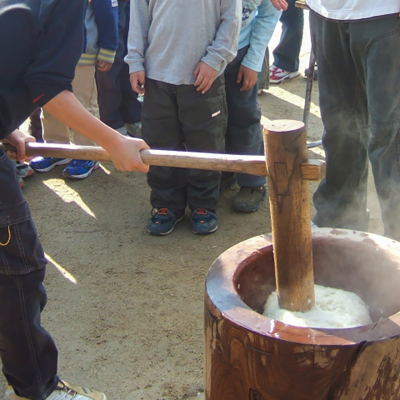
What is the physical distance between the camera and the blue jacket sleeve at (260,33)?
303 centimetres

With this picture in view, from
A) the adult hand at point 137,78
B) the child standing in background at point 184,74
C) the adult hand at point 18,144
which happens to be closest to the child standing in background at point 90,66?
the child standing in background at point 184,74

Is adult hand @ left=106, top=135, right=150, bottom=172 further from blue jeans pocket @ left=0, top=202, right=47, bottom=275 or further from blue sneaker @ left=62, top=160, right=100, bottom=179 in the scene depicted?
blue sneaker @ left=62, top=160, right=100, bottom=179

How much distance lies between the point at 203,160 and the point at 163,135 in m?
1.37

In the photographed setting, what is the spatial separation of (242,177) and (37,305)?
5.79 ft

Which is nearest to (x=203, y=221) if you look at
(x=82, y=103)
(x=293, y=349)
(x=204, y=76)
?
(x=204, y=76)

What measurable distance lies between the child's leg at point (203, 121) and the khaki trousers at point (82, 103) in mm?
1058

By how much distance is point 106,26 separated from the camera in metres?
3.50

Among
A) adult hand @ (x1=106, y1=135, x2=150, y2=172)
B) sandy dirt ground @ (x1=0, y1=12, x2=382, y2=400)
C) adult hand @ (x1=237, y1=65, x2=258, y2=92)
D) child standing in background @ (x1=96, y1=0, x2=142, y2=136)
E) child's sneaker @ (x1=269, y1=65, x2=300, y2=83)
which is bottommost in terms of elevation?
sandy dirt ground @ (x1=0, y1=12, x2=382, y2=400)

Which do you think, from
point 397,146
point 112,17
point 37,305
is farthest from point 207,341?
point 112,17

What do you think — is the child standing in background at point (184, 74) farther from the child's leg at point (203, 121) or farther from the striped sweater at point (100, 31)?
the striped sweater at point (100, 31)

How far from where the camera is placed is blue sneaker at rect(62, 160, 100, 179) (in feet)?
12.3

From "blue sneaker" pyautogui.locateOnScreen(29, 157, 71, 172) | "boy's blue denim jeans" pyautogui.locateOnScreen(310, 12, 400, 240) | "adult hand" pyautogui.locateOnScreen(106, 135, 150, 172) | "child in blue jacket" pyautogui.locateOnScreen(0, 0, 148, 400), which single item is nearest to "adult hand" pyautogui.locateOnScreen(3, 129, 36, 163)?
"child in blue jacket" pyautogui.locateOnScreen(0, 0, 148, 400)

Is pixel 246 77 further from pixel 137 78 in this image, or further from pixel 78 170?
pixel 78 170

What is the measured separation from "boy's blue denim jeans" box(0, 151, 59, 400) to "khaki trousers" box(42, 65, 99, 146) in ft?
6.68
